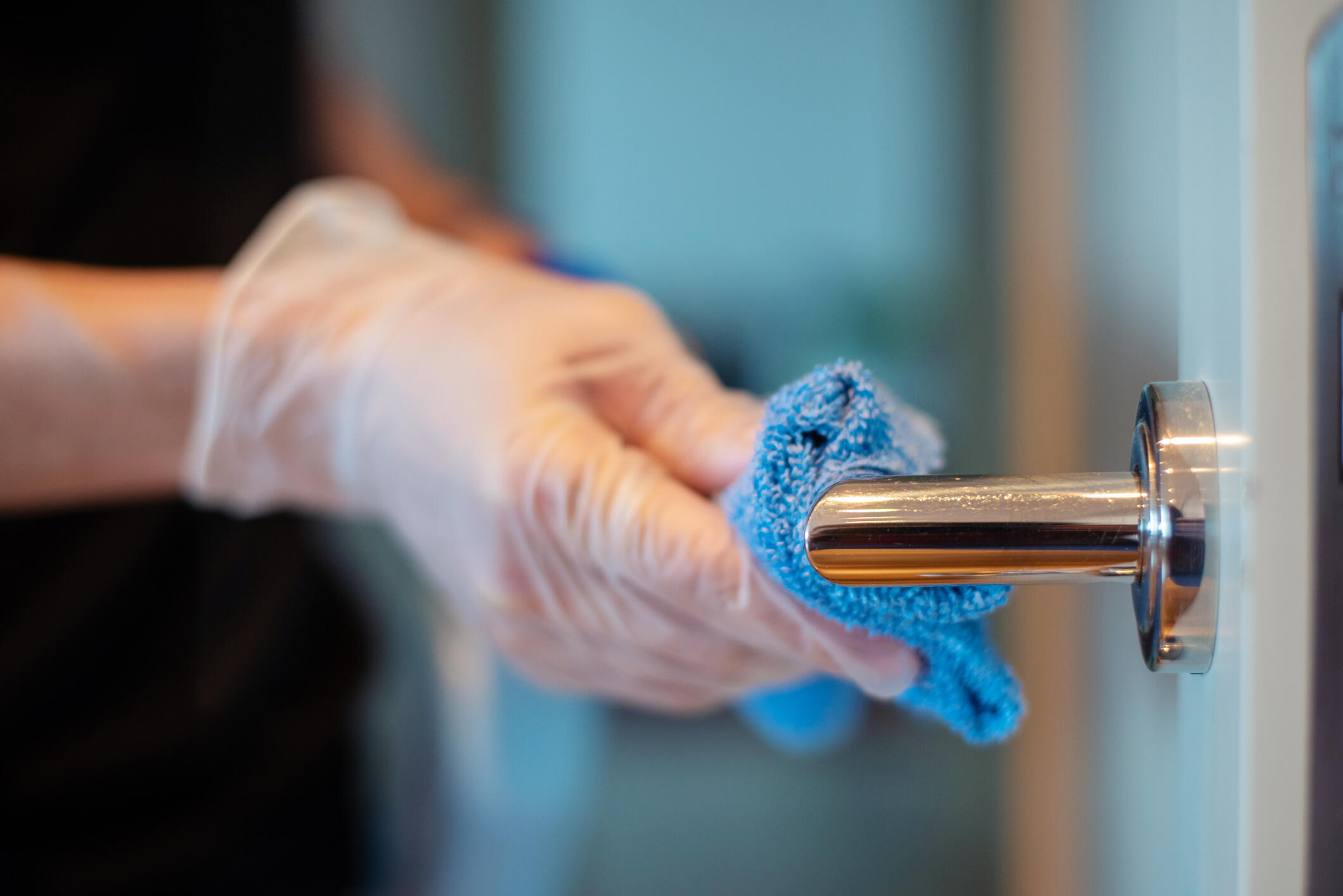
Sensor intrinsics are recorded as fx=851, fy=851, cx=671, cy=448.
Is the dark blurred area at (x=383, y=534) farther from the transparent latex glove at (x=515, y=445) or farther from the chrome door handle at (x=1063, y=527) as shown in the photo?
the chrome door handle at (x=1063, y=527)

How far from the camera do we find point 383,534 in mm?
852

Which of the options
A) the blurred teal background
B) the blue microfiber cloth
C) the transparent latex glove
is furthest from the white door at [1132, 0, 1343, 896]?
the blurred teal background

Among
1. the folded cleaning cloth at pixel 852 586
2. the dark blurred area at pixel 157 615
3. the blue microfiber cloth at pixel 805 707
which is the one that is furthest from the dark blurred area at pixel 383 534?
the folded cleaning cloth at pixel 852 586

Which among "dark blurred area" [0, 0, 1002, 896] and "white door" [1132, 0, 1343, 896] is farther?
"dark blurred area" [0, 0, 1002, 896]

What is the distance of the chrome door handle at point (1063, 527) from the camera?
0.70 ft

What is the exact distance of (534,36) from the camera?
1.38 metres

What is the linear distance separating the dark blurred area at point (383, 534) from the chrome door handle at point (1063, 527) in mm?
692

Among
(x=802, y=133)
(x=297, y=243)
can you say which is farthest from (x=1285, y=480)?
(x=802, y=133)

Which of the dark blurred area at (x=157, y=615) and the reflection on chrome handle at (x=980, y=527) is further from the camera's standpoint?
the dark blurred area at (x=157, y=615)

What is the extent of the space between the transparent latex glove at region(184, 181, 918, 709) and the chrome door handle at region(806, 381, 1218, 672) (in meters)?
0.08

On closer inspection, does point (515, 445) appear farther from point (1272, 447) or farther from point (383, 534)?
point (383, 534)

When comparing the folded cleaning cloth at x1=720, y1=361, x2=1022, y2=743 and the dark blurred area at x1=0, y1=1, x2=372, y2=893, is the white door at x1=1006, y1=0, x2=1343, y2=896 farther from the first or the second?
the dark blurred area at x1=0, y1=1, x2=372, y2=893

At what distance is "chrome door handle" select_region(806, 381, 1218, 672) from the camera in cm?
21

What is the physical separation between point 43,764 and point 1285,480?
0.82 meters
